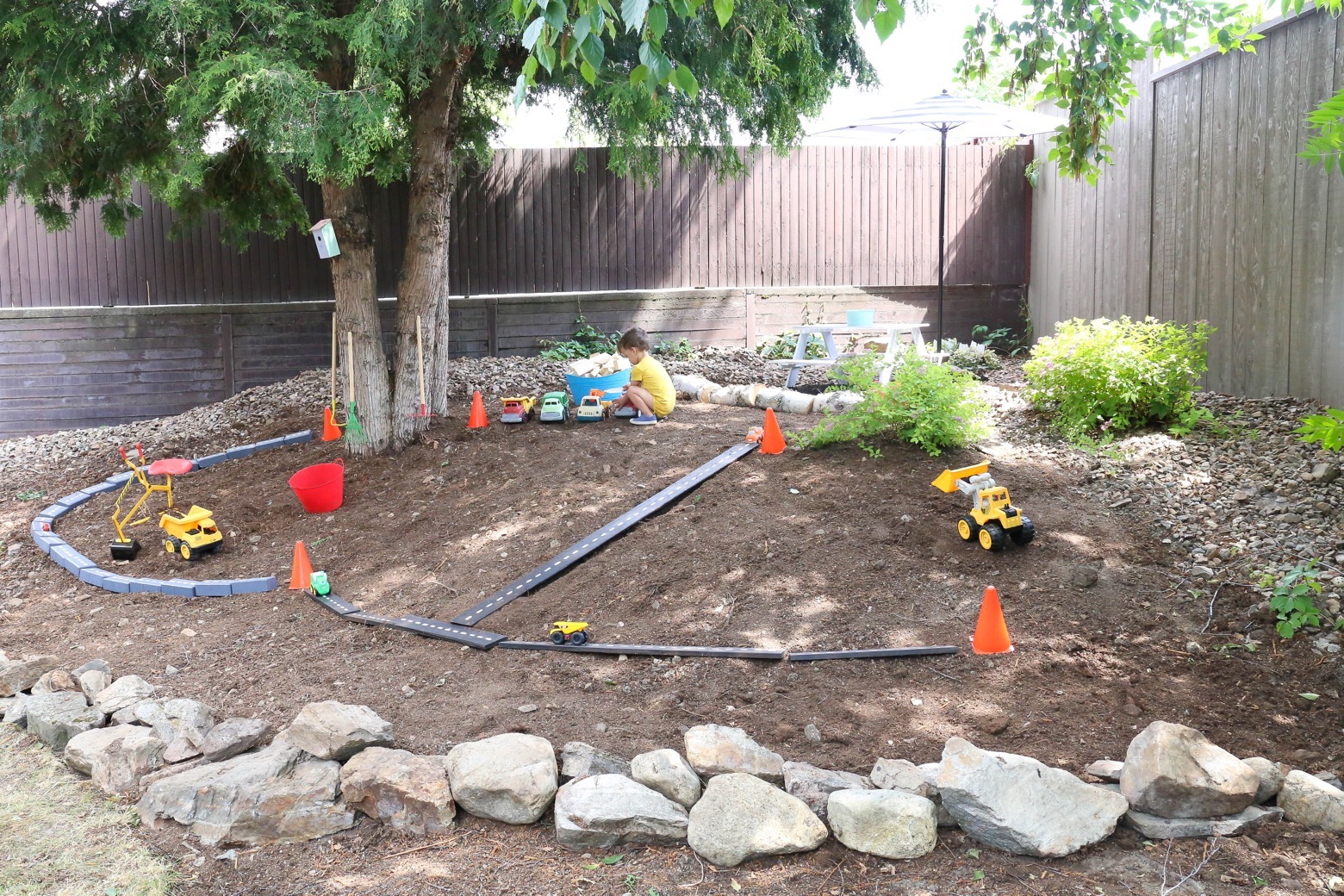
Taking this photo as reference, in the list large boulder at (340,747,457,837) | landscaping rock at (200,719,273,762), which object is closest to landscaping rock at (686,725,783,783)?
large boulder at (340,747,457,837)

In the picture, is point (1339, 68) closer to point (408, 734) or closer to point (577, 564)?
point (577, 564)

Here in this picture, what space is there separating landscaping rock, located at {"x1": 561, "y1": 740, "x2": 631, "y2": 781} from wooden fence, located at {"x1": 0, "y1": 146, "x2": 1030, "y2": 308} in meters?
7.88

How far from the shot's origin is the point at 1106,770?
3.23 metres

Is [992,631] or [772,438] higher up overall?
[772,438]

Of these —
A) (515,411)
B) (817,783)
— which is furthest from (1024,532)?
(515,411)

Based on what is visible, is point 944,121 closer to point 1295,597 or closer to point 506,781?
point 1295,597

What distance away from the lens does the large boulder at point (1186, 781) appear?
298 centimetres

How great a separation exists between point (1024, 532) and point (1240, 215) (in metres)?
3.60

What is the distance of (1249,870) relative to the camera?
2811 millimetres

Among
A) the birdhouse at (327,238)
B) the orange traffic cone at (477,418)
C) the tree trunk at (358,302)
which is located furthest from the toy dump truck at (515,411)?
the birdhouse at (327,238)

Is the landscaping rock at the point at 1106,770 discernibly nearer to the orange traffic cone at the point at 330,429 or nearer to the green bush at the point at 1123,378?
the green bush at the point at 1123,378

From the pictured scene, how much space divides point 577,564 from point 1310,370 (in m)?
4.51

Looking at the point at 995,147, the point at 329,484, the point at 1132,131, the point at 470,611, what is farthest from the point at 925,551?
the point at 995,147

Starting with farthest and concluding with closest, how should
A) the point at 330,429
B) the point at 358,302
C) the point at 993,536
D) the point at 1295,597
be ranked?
the point at 330,429 < the point at 358,302 < the point at 993,536 < the point at 1295,597
